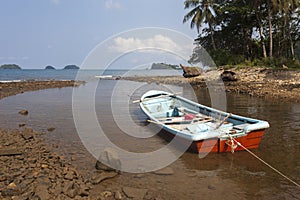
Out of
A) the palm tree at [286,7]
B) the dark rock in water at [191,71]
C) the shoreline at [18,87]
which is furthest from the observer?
the dark rock in water at [191,71]

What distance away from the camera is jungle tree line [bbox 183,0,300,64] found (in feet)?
87.8

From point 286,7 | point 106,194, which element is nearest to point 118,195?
point 106,194

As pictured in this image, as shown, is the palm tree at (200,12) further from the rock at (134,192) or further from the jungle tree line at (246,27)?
the rock at (134,192)

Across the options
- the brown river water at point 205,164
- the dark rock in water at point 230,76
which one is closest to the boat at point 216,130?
the brown river water at point 205,164

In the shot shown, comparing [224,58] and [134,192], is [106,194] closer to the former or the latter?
[134,192]

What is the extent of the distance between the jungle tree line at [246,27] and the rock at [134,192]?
81.9ft

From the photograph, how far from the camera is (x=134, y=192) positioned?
467 cm

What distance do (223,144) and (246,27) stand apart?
2707cm

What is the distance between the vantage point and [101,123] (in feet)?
34.4

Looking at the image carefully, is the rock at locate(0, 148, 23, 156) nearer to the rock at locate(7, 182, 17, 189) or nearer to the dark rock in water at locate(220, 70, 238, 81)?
the rock at locate(7, 182, 17, 189)

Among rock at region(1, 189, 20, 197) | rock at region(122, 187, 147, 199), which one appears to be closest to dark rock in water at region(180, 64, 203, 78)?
rock at region(122, 187, 147, 199)

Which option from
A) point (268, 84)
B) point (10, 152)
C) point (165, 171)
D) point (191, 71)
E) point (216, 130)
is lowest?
point (165, 171)

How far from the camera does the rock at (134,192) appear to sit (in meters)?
4.53

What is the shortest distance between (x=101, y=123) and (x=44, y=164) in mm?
4786
